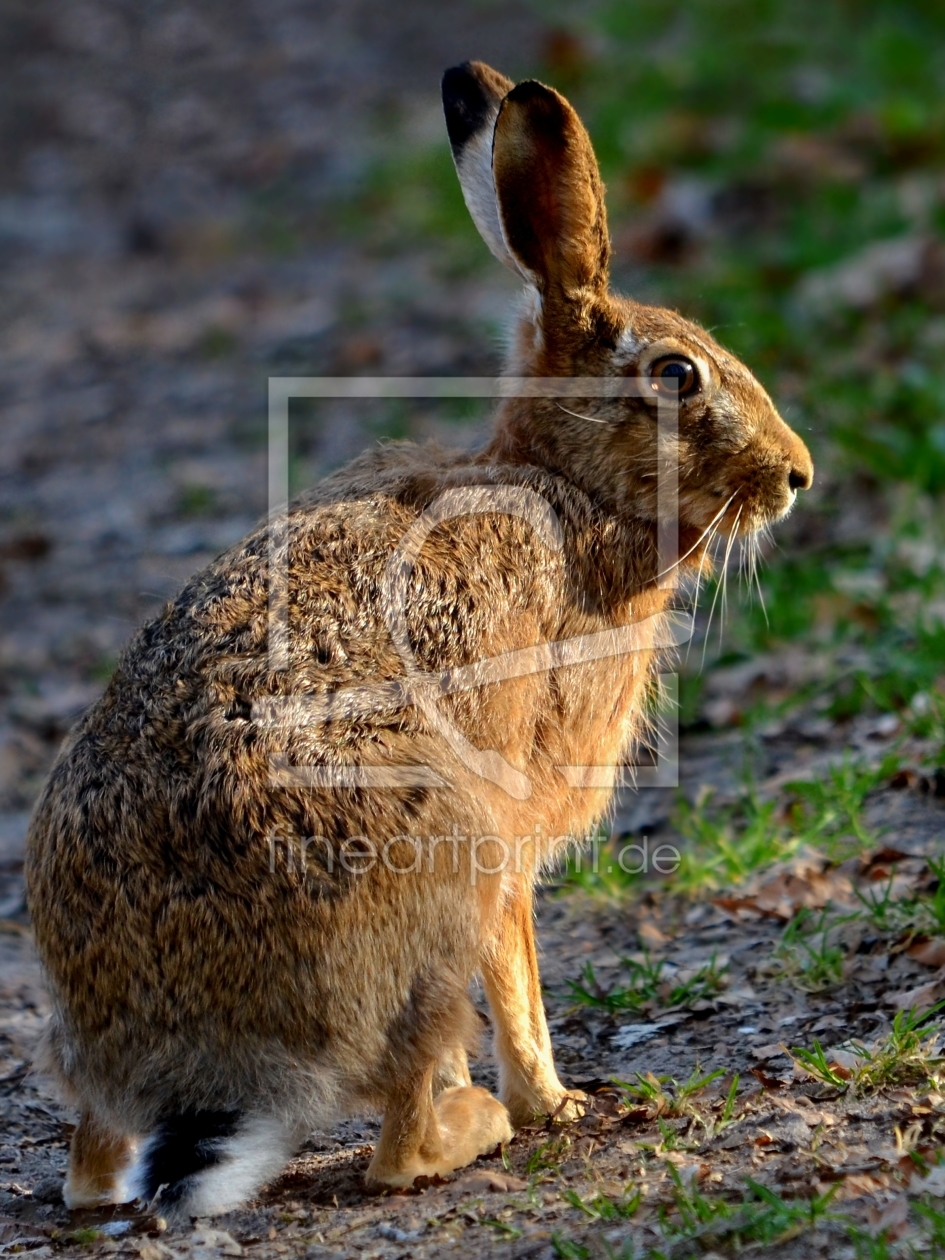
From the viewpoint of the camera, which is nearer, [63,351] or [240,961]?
[240,961]

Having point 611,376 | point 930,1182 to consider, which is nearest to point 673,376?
point 611,376

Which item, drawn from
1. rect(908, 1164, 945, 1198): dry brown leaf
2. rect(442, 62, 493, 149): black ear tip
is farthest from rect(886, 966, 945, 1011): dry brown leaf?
rect(442, 62, 493, 149): black ear tip

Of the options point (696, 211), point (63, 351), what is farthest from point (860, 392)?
point (63, 351)

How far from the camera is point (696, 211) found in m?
10.1

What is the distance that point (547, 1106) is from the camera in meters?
3.99

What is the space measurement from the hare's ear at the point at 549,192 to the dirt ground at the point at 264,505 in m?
1.83

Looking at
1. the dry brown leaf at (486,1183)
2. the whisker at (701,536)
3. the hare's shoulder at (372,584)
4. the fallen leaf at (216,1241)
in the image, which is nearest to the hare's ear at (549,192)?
the hare's shoulder at (372,584)

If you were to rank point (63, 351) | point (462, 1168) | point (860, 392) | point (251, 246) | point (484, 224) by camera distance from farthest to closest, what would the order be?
point (251, 246) < point (63, 351) < point (860, 392) < point (484, 224) < point (462, 1168)

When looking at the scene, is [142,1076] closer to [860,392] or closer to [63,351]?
[860,392]

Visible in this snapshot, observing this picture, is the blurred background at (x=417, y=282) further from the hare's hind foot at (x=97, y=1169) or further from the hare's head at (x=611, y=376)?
the hare's hind foot at (x=97, y=1169)

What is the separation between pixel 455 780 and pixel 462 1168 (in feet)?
2.98

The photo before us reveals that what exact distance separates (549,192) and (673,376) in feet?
1.84

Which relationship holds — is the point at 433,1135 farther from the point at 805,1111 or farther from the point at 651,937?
the point at 651,937

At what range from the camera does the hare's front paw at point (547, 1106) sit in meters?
3.94
